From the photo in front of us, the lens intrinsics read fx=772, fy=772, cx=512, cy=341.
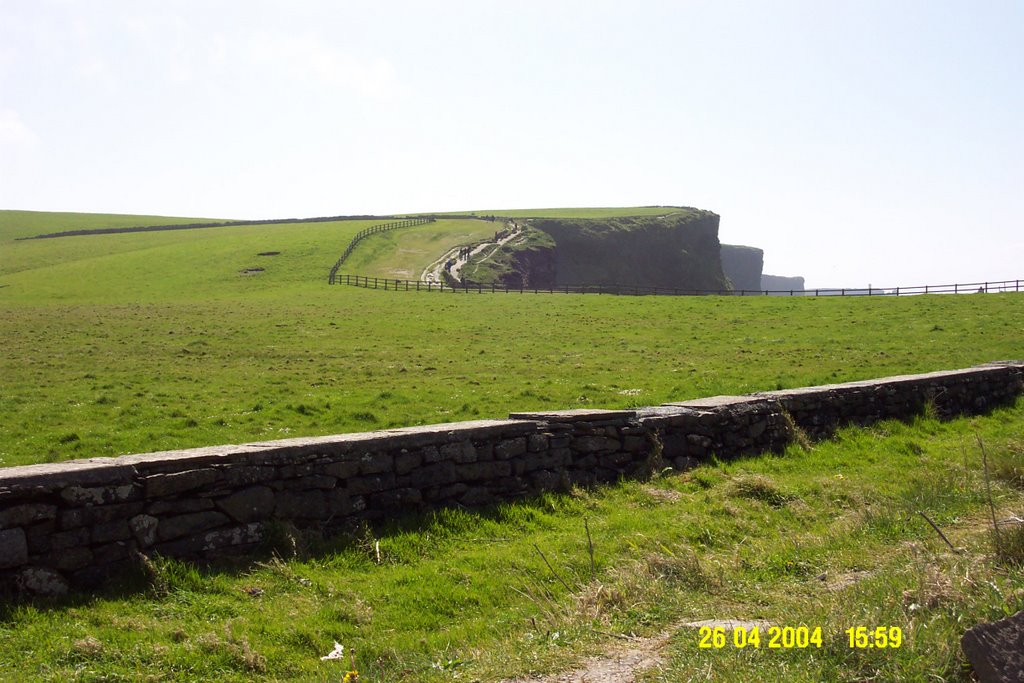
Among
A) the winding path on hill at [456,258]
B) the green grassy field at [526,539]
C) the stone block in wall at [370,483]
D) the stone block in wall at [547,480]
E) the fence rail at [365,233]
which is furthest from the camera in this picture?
the winding path on hill at [456,258]

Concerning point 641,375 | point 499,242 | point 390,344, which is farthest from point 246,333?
point 499,242

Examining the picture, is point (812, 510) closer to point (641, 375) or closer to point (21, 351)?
point (641, 375)

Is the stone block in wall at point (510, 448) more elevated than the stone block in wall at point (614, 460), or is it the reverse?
the stone block in wall at point (510, 448)

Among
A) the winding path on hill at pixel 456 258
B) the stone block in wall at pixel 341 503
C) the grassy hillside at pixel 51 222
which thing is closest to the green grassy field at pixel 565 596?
the stone block in wall at pixel 341 503

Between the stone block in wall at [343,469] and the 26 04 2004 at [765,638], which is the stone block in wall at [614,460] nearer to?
the stone block in wall at [343,469]

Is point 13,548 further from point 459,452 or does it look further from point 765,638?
point 765,638

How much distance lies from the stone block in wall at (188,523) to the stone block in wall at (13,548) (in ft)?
3.24

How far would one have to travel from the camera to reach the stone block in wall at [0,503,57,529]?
5.70 metres

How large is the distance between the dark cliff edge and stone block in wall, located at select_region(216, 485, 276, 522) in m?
66.8

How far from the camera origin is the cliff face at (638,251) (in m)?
100

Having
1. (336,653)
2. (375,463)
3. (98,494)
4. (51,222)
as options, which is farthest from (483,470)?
(51,222)

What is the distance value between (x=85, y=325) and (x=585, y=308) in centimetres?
2384

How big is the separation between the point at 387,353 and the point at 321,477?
65.2 feet

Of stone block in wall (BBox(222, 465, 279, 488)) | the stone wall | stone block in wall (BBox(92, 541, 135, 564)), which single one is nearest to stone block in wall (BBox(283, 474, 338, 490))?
the stone wall
